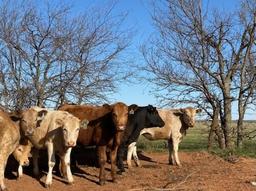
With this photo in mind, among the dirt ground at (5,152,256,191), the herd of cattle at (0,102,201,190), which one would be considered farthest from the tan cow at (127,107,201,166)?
the herd of cattle at (0,102,201,190)

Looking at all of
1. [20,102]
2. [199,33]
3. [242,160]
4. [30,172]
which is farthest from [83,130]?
[199,33]

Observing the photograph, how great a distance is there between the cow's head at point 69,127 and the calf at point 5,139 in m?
1.05

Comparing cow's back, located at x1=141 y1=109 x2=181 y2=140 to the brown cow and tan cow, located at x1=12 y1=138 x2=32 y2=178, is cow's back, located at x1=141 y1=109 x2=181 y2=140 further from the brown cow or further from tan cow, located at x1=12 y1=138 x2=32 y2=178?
tan cow, located at x1=12 y1=138 x2=32 y2=178

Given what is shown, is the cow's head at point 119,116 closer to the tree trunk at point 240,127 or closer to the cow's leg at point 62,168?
the cow's leg at point 62,168

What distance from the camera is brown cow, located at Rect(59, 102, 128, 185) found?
38.1 feet

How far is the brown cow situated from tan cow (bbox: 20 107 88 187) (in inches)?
28.1

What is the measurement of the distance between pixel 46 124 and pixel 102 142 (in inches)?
54.6

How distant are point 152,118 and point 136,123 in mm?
714

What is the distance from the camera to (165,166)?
49.1 ft

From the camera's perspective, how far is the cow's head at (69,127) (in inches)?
432

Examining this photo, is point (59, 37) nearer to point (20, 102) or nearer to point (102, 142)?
point (20, 102)

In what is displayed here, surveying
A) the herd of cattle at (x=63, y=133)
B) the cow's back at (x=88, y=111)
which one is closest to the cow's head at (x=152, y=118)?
the herd of cattle at (x=63, y=133)

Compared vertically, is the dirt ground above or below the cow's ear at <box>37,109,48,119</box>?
below

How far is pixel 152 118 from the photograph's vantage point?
48.2 ft
